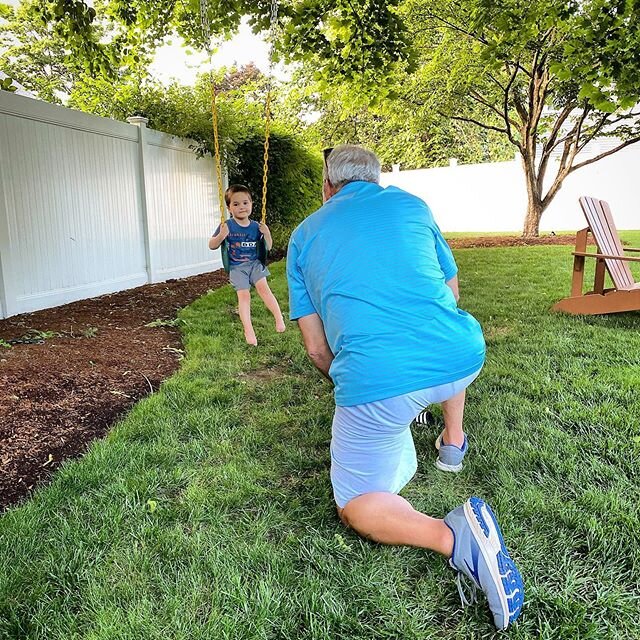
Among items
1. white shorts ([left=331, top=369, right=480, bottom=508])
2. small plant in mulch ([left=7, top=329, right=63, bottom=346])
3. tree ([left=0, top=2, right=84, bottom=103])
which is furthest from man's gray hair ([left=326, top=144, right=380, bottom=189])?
tree ([left=0, top=2, right=84, bottom=103])

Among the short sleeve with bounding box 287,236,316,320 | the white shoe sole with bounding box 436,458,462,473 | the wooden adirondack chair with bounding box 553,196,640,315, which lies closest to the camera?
the short sleeve with bounding box 287,236,316,320

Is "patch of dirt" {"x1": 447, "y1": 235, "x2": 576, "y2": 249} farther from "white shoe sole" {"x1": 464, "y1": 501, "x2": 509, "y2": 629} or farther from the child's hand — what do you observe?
"white shoe sole" {"x1": 464, "y1": 501, "x2": 509, "y2": 629}

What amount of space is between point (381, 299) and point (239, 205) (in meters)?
3.19

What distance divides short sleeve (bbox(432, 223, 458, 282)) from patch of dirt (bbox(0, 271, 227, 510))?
1.98 metres

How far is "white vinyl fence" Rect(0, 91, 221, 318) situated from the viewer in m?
5.32

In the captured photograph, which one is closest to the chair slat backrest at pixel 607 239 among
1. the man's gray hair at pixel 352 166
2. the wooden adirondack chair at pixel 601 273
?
the wooden adirondack chair at pixel 601 273

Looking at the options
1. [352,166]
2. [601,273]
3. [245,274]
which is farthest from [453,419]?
[601,273]

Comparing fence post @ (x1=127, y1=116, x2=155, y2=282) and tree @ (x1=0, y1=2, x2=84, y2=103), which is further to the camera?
tree @ (x1=0, y1=2, x2=84, y2=103)

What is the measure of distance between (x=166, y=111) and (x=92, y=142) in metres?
2.33

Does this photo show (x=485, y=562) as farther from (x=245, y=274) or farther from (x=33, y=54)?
(x=33, y=54)

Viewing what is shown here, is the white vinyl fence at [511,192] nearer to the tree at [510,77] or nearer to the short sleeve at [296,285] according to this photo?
the tree at [510,77]

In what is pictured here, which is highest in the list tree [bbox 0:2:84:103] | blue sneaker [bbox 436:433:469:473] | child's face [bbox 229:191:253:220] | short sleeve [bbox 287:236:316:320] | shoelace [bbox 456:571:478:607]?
tree [bbox 0:2:84:103]

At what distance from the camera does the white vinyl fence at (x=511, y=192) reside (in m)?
16.8

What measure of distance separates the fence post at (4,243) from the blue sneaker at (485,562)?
5.03 metres
